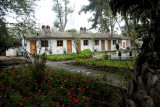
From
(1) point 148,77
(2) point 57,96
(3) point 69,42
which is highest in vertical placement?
(3) point 69,42

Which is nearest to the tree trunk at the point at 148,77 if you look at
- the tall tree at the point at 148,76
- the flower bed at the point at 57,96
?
the tall tree at the point at 148,76

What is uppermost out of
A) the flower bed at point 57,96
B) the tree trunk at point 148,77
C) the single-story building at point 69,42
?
the single-story building at point 69,42

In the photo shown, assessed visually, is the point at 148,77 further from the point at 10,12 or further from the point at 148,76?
the point at 10,12

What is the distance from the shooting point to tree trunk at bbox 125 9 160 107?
0.77 meters

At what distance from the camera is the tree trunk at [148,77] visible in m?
0.77

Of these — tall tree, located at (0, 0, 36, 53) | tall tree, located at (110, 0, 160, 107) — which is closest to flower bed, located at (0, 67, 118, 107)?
tall tree, located at (110, 0, 160, 107)

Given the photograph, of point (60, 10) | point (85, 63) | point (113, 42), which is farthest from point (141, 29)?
point (60, 10)

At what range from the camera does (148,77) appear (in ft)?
2.65

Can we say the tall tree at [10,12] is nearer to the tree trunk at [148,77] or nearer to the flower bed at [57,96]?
the flower bed at [57,96]

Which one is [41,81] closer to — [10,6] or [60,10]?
[10,6]

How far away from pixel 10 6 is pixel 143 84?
774cm

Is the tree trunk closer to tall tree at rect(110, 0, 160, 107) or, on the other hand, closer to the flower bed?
tall tree at rect(110, 0, 160, 107)

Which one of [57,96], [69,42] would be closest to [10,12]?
[57,96]

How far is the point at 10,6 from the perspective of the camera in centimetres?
657
